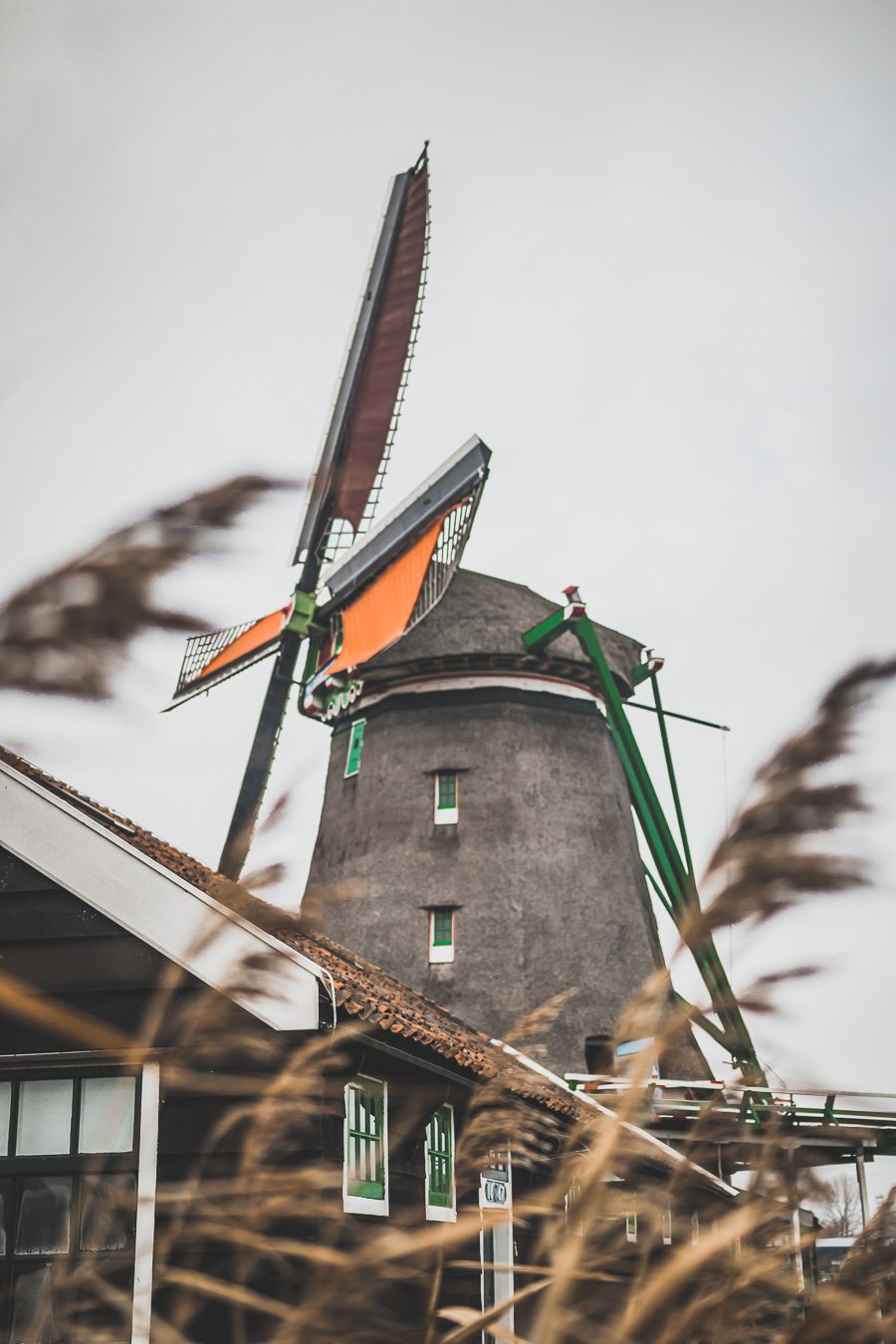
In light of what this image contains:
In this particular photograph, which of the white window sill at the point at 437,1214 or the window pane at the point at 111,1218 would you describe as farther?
the white window sill at the point at 437,1214

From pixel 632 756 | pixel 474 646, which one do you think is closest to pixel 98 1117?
pixel 474 646

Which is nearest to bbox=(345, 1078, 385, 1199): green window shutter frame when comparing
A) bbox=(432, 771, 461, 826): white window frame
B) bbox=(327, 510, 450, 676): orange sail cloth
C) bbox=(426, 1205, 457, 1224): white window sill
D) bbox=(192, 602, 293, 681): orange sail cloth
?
bbox=(426, 1205, 457, 1224): white window sill

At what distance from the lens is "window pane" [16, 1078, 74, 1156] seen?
6.25 m

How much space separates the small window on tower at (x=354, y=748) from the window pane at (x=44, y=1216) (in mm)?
12916

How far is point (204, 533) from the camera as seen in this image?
0.99 metres

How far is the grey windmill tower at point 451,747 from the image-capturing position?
1733 cm

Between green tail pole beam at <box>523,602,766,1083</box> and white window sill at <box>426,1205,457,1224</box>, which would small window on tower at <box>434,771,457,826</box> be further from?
white window sill at <box>426,1205,457,1224</box>

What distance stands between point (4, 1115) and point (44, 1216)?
51 cm

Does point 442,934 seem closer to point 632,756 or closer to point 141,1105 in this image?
point 632,756

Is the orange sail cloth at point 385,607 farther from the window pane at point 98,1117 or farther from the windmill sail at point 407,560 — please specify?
the window pane at point 98,1117

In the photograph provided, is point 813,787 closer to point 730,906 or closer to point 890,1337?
point 730,906

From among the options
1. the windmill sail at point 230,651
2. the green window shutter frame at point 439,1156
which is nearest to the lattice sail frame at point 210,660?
the windmill sail at point 230,651

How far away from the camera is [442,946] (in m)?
17.4

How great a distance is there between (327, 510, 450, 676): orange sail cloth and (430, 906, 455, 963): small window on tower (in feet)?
11.1
